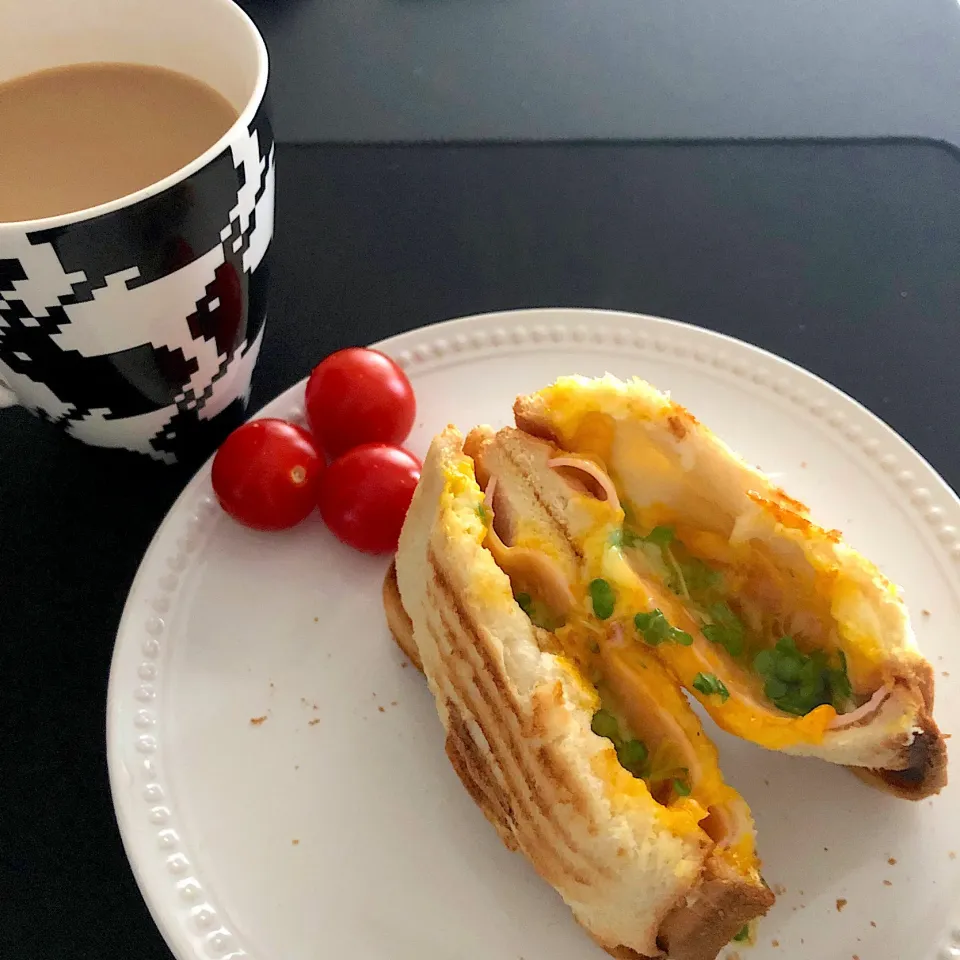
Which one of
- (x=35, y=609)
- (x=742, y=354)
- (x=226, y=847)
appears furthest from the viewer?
(x=742, y=354)

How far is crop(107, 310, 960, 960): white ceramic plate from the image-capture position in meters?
1.26

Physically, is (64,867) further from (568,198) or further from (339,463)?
(568,198)

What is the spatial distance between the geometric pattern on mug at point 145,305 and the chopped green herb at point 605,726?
0.82 meters

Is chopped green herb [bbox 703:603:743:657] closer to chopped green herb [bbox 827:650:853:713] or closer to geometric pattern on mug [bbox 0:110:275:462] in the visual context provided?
chopped green herb [bbox 827:650:853:713]

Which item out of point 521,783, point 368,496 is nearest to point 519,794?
point 521,783

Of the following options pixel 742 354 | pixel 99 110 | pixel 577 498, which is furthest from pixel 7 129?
pixel 742 354

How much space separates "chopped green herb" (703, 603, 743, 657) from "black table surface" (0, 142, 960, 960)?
2.10 feet

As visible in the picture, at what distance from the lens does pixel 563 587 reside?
Result: 131 cm

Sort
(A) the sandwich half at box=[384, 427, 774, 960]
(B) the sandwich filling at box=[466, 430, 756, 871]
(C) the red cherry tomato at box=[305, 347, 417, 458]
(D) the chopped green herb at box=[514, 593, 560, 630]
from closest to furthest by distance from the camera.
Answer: (A) the sandwich half at box=[384, 427, 774, 960]
(B) the sandwich filling at box=[466, 430, 756, 871]
(D) the chopped green herb at box=[514, 593, 560, 630]
(C) the red cherry tomato at box=[305, 347, 417, 458]

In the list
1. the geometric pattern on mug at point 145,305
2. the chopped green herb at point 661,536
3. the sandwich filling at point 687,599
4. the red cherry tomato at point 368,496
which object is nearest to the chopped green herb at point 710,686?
the sandwich filling at point 687,599

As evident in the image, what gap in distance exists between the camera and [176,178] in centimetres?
123

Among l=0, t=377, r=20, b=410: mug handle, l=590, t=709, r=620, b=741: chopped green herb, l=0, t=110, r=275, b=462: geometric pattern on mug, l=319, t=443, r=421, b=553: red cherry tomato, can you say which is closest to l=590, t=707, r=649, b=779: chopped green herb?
l=590, t=709, r=620, b=741: chopped green herb

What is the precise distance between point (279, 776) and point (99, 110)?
1078 millimetres

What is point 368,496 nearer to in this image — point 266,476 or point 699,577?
point 266,476
